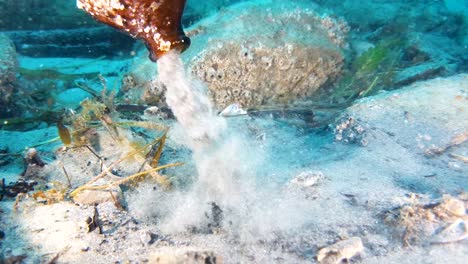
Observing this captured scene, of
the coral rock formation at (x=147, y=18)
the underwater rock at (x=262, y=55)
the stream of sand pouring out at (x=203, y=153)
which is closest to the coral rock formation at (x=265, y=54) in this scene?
Answer: the underwater rock at (x=262, y=55)

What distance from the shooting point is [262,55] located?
15.5ft

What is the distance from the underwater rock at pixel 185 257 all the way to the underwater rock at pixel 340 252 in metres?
0.63

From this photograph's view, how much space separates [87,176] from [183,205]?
97 centimetres

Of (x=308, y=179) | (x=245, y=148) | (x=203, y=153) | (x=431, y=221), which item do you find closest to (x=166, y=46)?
(x=203, y=153)

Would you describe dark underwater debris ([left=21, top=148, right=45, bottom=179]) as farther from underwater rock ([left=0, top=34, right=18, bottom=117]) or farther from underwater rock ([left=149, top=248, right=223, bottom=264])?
underwater rock ([left=0, top=34, right=18, bottom=117])

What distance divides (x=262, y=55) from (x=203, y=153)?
2.43 metres

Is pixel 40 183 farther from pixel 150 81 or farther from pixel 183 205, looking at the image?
pixel 150 81

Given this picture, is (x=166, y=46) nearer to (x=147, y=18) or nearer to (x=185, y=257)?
(x=147, y=18)

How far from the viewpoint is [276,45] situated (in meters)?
4.80

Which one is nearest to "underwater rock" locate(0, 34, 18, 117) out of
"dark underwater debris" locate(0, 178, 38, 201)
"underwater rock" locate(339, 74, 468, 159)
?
"dark underwater debris" locate(0, 178, 38, 201)

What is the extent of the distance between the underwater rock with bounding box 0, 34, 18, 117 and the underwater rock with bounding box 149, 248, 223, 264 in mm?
4003

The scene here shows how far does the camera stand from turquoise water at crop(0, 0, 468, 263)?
2.00 metres

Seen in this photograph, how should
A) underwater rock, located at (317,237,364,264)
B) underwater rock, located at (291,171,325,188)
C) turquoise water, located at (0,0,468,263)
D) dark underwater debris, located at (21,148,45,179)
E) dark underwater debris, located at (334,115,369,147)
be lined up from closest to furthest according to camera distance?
underwater rock, located at (317,237,364,264)
turquoise water, located at (0,0,468,263)
underwater rock, located at (291,171,325,188)
dark underwater debris, located at (21,148,45,179)
dark underwater debris, located at (334,115,369,147)

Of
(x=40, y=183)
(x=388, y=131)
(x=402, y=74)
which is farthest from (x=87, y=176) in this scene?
(x=402, y=74)
